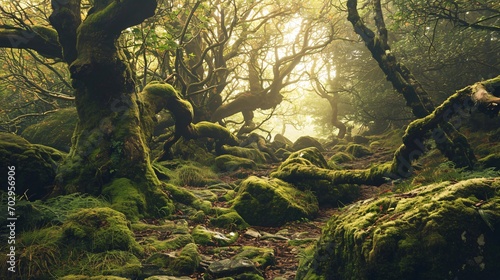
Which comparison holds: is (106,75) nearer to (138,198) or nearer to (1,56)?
(138,198)

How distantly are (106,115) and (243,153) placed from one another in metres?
9.81

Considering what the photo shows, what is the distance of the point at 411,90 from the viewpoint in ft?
35.7

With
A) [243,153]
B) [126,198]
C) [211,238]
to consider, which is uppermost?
[243,153]

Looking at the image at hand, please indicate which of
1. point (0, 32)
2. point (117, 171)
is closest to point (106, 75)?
point (117, 171)

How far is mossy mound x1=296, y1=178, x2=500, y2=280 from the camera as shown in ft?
10.3

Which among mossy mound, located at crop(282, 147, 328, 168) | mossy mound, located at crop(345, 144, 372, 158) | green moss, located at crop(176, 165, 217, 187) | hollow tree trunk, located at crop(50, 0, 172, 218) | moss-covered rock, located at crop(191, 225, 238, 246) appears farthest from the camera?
mossy mound, located at crop(345, 144, 372, 158)

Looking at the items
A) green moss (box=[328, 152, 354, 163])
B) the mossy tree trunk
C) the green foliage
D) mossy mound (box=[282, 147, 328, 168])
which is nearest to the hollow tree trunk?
the green foliage

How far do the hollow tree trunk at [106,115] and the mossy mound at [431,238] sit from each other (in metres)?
5.10

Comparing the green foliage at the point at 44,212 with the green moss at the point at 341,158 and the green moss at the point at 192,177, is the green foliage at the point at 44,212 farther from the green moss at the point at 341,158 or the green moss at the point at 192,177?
the green moss at the point at 341,158

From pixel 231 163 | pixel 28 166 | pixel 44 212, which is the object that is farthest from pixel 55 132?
pixel 44 212

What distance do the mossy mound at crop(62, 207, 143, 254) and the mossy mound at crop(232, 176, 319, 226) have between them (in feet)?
11.0

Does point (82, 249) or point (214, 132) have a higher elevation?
point (214, 132)

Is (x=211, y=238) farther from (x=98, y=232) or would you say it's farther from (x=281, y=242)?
(x=98, y=232)

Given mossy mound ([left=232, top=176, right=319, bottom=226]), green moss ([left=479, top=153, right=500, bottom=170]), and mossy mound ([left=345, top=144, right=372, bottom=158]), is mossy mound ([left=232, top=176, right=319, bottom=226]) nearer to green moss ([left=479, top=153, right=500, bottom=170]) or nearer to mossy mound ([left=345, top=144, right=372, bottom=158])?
green moss ([left=479, top=153, right=500, bottom=170])
